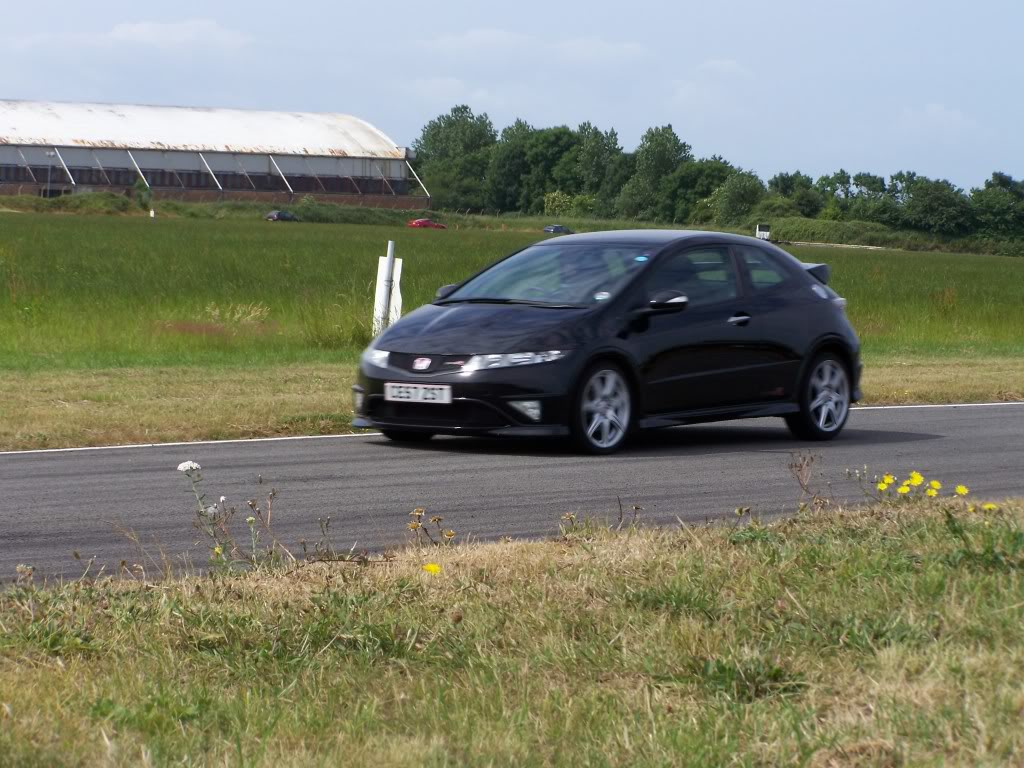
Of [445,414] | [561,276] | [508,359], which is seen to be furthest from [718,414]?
[445,414]

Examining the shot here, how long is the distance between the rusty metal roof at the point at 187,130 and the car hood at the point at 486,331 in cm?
10057

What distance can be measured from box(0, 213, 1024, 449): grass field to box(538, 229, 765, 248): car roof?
247 centimetres

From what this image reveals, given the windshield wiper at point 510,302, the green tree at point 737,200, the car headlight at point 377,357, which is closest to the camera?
the car headlight at point 377,357

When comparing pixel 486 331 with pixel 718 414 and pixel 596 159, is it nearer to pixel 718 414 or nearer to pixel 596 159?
pixel 718 414

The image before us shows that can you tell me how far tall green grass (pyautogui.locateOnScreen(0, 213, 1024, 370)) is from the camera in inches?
790

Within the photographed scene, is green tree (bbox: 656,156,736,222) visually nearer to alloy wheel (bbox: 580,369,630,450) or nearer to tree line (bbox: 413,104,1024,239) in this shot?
tree line (bbox: 413,104,1024,239)

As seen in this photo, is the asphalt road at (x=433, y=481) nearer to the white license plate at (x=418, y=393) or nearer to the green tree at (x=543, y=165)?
the white license plate at (x=418, y=393)

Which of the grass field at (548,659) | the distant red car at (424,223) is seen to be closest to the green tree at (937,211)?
the distant red car at (424,223)

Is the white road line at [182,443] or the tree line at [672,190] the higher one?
the tree line at [672,190]

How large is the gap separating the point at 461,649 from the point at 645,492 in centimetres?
448

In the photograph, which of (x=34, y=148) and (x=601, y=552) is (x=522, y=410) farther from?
(x=34, y=148)

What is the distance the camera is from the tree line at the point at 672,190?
117 meters

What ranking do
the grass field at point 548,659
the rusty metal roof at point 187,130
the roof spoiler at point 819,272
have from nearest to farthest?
the grass field at point 548,659
the roof spoiler at point 819,272
the rusty metal roof at point 187,130

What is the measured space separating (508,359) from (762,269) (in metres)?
2.73
